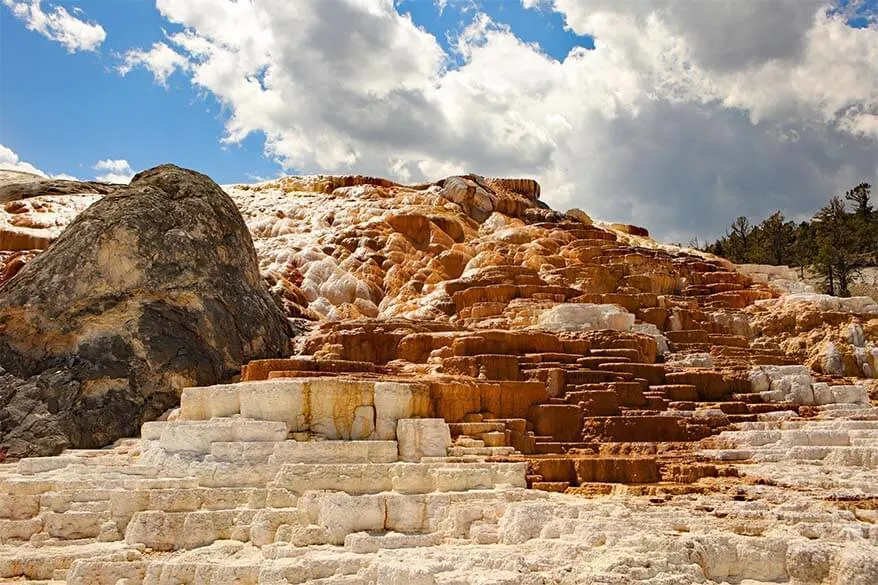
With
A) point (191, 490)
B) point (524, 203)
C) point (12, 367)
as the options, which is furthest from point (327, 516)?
point (524, 203)

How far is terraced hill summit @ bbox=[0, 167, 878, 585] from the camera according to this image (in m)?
8.34

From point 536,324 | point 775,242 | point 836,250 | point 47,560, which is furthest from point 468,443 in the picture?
point 775,242

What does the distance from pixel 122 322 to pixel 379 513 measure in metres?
9.37

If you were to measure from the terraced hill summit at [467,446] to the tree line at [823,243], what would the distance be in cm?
991

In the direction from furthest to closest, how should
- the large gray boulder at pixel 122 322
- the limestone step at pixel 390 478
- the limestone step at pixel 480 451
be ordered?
the large gray boulder at pixel 122 322 < the limestone step at pixel 480 451 < the limestone step at pixel 390 478

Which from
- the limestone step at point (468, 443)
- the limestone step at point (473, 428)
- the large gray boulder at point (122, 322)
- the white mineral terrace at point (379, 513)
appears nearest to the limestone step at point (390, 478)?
the white mineral terrace at point (379, 513)

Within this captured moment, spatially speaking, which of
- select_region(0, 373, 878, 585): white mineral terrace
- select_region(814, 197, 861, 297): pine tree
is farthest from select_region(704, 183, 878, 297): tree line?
select_region(0, 373, 878, 585): white mineral terrace

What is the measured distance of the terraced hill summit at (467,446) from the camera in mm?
8336

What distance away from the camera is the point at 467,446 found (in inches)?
460

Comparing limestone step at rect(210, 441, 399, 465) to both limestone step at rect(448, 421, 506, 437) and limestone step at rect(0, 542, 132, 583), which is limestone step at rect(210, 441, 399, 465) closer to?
limestone step at rect(448, 421, 506, 437)

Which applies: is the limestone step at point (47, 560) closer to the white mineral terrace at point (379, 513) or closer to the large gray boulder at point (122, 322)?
the white mineral terrace at point (379, 513)

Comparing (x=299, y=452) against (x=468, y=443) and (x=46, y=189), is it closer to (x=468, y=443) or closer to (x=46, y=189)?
(x=468, y=443)

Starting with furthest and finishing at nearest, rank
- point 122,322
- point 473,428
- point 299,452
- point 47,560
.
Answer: point 122,322
point 473,428
point 299,452
point 47,560

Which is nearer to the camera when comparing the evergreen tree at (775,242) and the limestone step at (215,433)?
the limestone step at (215,433)
